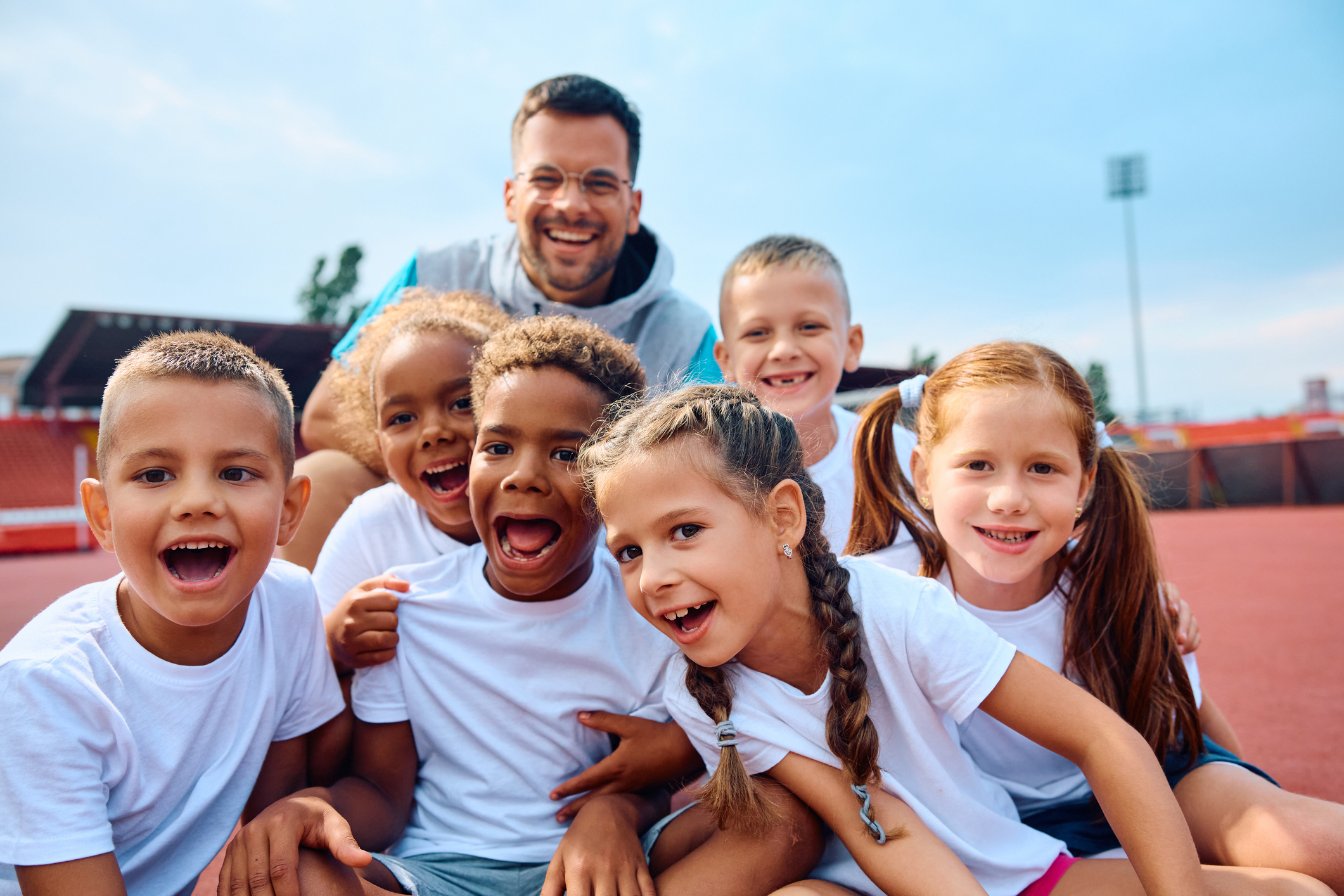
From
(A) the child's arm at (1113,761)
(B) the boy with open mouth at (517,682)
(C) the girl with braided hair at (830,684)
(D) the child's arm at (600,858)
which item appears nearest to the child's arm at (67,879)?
(B) the boy with open mouth at (517,682)

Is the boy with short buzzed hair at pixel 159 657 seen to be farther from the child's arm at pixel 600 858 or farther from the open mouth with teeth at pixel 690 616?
the open mouth with teeth at pixel 690 616

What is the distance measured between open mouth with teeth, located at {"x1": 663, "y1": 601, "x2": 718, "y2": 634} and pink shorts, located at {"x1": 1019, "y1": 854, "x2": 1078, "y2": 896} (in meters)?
0.89

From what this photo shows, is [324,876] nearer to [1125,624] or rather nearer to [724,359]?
[1125,624]

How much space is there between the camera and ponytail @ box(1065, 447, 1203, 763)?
199 centimetres

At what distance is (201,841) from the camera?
168 centimetres

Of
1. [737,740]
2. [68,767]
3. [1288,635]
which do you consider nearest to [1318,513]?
[1288,635]

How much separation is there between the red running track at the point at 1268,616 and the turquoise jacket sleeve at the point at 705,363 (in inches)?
71.1

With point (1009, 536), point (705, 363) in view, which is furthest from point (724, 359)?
point (1009, 536)

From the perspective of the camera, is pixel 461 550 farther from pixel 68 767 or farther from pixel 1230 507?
pixel 1230 507

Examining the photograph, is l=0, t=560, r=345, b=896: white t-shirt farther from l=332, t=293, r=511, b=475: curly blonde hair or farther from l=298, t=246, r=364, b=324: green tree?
l=298, t=246, r=364, b=324: green tree

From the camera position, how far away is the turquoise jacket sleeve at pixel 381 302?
319 centimetres

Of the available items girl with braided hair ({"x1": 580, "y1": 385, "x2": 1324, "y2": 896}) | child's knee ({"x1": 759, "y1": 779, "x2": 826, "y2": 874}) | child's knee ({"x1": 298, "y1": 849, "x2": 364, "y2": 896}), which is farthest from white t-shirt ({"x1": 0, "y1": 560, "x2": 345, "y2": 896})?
child's knee ({"x1": 759, "y1": 779, "x2": 826, "y2": 874})

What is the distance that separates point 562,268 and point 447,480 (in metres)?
1.28

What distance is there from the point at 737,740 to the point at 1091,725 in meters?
0.68
